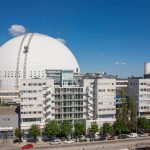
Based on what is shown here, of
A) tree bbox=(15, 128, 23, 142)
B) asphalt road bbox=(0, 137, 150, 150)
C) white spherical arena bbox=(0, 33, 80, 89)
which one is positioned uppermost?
white spherical arena bbox=(0, 33, 80, 89)

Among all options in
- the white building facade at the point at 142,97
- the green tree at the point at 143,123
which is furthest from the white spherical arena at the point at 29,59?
the green tree at the point at 143,123

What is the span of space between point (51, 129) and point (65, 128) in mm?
3500

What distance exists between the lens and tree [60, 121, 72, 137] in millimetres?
72438

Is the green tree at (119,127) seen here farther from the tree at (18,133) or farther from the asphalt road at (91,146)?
the tree at (18,133)

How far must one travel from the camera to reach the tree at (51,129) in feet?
234

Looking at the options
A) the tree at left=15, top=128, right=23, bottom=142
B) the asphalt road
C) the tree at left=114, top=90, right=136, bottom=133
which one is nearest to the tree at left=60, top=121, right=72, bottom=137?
the asphalt road

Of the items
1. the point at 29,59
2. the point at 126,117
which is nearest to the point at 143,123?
the point at 126,117

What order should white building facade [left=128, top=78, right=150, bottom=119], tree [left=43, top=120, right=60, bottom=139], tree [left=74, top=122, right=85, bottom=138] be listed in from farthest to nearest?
white building facade [left=128, top=78, right=150, bottom=119]
tree [left=74, top=122, right=85, bottom=138]
tree [left=43, top=120, right=60, bottom=139]

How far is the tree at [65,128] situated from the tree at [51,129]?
100 centimetres

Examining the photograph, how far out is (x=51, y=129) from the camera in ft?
234

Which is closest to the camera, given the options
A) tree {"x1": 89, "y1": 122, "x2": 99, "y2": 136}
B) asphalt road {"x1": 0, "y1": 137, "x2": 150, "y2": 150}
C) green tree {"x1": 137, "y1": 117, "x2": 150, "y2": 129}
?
asphalt road {"x1": 0, "y1": 137, "x2": 150, "y2": 150}

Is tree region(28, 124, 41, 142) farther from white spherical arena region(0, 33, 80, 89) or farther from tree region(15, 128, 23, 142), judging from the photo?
white spherical arena region(0, 33, 80, 89)

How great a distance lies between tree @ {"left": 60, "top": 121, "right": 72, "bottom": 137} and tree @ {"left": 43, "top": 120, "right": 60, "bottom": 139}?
1.00 meters

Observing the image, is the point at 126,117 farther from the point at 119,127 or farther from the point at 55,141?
the point at 55,141
